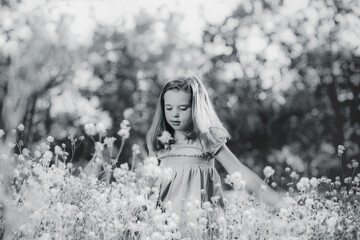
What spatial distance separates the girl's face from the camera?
4.11 metres

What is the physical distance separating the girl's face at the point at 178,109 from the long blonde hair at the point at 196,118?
1.5 inches

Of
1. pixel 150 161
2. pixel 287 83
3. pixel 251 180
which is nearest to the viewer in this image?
pixel 150 161

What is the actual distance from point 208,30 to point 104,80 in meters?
3.25

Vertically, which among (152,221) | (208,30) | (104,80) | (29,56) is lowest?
(104,80)

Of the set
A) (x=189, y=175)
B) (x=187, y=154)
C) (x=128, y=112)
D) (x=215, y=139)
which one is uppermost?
(x=215, y=139)

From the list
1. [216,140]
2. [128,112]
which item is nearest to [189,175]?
[216,140]

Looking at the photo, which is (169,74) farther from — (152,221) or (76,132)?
(152,221)

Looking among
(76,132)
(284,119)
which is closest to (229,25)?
(284,119)

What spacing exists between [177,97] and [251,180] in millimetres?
791

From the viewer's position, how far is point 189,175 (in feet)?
13.6

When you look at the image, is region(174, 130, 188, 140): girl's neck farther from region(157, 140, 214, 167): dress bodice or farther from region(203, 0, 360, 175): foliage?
region(203, 0, 360, 175): foliage

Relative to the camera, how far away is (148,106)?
50.8 feet

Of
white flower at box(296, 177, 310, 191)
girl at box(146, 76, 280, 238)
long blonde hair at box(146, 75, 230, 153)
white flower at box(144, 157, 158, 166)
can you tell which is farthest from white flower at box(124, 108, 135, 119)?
white flower at box(144, 157, 158, 166)

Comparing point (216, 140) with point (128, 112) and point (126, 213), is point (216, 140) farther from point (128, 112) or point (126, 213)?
point (128, 112)
